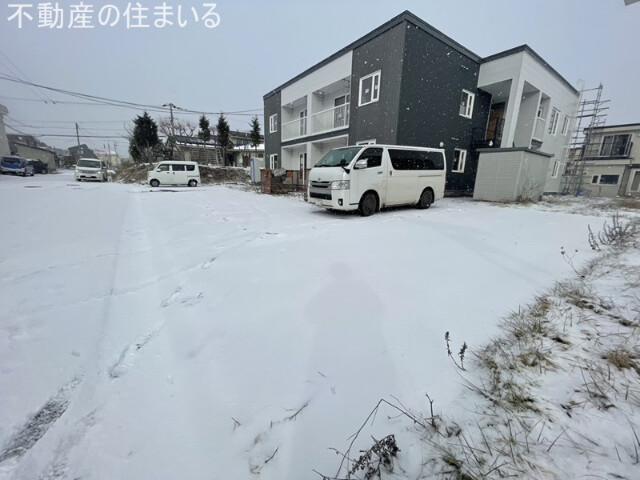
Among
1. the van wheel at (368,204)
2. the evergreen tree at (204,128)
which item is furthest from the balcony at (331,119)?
the evergreen tree at (204,128)

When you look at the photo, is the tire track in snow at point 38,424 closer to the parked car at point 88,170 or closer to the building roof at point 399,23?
the building roof at point 399,23

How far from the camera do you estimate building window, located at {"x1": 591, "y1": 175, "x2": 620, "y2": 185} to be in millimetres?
22269

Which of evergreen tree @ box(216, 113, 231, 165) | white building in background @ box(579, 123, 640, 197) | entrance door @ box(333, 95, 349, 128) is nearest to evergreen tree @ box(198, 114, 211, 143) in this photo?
evergreen tree @ box(216, 113, 231, 165)

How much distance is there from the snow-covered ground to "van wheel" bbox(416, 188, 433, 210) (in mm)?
4197

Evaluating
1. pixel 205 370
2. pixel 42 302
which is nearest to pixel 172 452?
pixel 205 370

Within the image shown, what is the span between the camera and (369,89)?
11867mm

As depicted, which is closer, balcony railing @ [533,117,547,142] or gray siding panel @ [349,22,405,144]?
gray siding panel @ [349,22,405,144]

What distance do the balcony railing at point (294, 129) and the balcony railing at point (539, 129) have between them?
12593mm

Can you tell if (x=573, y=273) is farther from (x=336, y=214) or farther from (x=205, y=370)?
(x=336, y=214)

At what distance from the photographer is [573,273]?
305 cm

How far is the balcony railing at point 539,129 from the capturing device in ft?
45.0

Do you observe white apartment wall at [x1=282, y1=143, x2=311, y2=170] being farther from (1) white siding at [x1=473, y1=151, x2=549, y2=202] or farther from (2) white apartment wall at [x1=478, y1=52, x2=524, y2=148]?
(1) white siding at [x1=473, y1=151, x2=549, y2=202]

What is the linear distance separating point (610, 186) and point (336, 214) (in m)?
28.6

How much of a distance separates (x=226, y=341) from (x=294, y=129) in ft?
57.7
